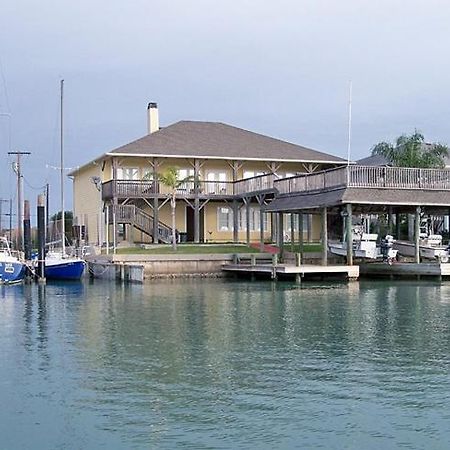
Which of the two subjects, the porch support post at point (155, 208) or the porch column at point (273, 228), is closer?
the porch support post at point (155, 208)

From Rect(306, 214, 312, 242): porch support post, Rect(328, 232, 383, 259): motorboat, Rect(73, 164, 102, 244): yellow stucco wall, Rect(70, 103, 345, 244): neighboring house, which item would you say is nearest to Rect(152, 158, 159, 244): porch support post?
Rect(70, 103, 345, 244): neighboring house

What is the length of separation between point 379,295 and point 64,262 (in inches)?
771

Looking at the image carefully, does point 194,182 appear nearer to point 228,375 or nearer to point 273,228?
point 273,228

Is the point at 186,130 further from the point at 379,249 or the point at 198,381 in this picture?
the point at 198,381

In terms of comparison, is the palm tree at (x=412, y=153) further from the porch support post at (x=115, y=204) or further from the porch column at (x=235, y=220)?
the porch support post at (x=115, y=204)

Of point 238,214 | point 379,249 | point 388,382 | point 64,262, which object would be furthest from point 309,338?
point 238,214

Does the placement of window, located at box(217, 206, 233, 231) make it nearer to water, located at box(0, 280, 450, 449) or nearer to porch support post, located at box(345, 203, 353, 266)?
porch support post, located at box(345, 203, 353, 266)

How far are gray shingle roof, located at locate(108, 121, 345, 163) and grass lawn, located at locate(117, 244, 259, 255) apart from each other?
6343mm

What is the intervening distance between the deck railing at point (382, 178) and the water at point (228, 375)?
10.3m

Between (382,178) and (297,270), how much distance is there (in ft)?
→ 19.7

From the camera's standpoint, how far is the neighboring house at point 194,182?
164ft

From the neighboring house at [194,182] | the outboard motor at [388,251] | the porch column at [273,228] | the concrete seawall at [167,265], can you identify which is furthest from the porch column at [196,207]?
the outboard motor at [388,251]

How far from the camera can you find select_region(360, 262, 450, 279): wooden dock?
1490 inches

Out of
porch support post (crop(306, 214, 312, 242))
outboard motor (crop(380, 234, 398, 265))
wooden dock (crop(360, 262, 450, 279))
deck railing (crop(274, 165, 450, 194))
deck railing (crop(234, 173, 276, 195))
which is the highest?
deck railing (crop(234, 173, 276, 195))
